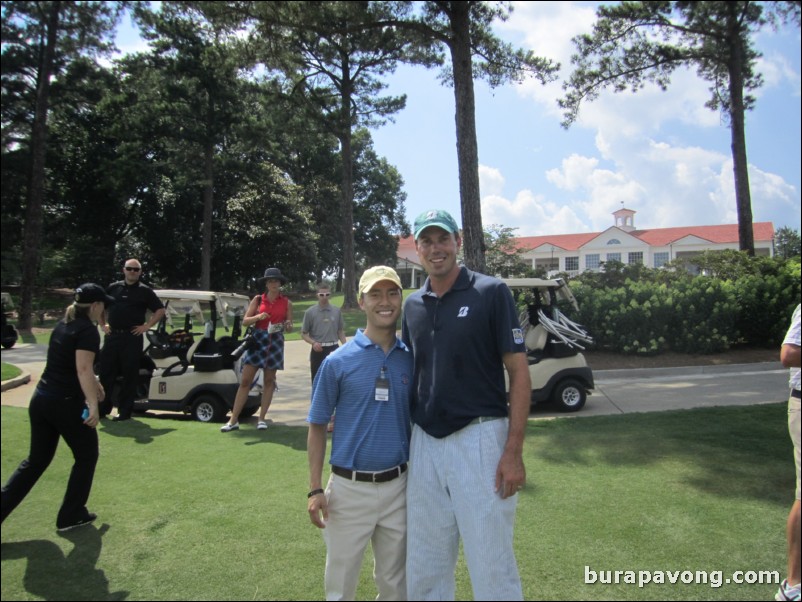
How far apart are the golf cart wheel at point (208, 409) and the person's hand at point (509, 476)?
18.8ft

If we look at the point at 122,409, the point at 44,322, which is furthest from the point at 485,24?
the point at 44,322

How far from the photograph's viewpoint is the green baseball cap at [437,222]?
8.04 feet

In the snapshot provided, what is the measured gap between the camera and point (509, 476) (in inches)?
84.4

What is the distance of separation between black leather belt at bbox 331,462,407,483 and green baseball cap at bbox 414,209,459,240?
3.44 ft

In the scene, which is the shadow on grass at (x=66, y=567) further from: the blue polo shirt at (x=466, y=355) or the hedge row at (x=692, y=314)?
the hedge row at (x=692, y=314)

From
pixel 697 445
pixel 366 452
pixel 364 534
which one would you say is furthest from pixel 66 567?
pixel 697 445

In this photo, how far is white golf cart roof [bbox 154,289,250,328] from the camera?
7.51 metres

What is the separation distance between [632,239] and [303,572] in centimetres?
5093

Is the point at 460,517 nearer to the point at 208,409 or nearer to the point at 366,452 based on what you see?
the point at 366,452

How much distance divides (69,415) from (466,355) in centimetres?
298

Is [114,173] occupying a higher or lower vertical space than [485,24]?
higher

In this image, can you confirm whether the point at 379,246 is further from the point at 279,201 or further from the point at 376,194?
the point at 279,201

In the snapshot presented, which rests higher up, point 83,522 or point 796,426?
point 796,426

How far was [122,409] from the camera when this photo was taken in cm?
655
